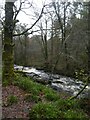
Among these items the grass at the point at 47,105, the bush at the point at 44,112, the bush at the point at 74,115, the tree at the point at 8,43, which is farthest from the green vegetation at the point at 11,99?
the tree at the point at 8,43

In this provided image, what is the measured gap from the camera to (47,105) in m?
6.66

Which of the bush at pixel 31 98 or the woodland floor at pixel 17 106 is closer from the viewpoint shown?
the woodland floor at pixel 17 106

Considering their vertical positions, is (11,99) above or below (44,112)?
above

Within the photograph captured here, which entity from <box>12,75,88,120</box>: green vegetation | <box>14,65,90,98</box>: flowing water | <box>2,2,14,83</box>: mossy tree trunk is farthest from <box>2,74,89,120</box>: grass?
<box>14,65,90,98</box>: flowing water

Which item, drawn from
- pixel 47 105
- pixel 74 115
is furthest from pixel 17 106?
pixel 74 115

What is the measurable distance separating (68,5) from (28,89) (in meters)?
9.55

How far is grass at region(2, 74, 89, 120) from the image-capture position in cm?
633

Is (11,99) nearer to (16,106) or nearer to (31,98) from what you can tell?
(16,106)

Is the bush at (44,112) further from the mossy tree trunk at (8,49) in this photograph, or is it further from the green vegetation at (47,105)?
the mossy tree trunk at (8,49)

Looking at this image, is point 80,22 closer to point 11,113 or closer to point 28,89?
point 28,89

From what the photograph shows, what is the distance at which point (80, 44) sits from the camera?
17297 mm

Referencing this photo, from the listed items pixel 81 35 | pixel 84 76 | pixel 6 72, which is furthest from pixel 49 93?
pixel 81 35

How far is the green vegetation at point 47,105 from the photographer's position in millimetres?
6337

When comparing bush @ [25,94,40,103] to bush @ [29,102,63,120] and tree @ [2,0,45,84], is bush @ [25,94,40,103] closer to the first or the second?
bush @ [29,102,63,120]
